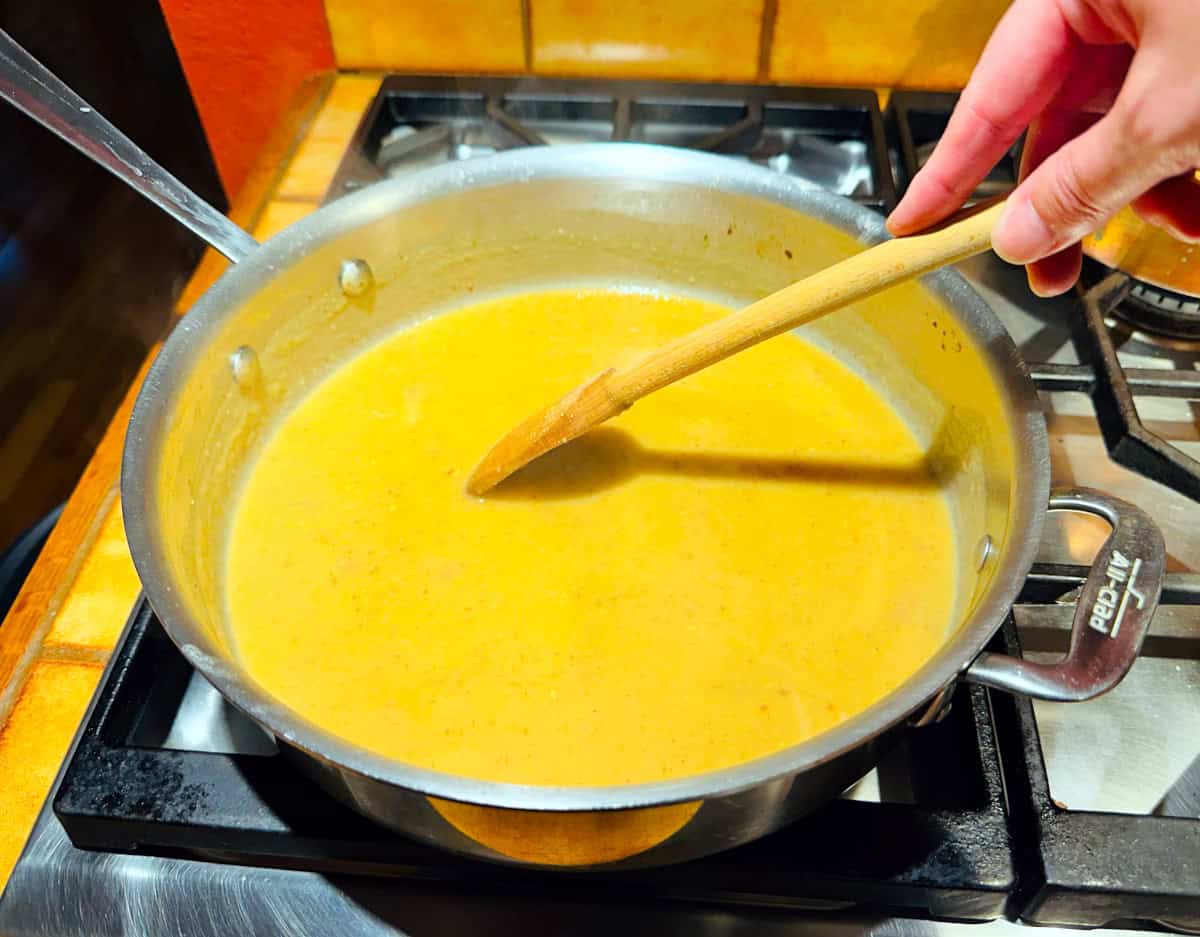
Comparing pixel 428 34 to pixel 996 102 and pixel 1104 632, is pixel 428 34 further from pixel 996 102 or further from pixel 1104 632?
pixel 1104 632

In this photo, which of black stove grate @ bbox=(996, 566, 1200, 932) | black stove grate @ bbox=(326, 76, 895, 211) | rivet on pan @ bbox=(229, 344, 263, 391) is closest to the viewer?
black stove grate @ bbox=(996, 566, 1200, 932)

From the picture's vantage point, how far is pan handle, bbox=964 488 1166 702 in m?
0.59

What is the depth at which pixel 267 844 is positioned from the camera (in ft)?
2.28

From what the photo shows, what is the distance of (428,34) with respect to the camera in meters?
1.32

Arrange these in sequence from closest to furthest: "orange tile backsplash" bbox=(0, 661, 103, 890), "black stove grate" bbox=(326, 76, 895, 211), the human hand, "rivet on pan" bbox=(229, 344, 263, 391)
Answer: the human hand
"orange tile backsplash" bbox=(0, 661, 103, 890)
"rivet on pan" bbox=(229, 344, 263, 391)
"black stove grate" bbox=(326, 76, 895, 211)

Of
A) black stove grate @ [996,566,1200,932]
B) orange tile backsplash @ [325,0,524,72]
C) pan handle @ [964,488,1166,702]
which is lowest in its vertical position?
black stove grate @ [996,566,1200,932]

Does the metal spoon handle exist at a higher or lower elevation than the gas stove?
higher

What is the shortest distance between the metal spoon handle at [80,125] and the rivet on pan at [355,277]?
20cm

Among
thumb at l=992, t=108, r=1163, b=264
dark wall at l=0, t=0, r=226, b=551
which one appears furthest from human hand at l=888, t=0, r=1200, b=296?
dark wall at l=0, t=0, r=226, b=551

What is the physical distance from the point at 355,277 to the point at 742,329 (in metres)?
0.47

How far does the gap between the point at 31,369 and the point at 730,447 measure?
1.02 metres

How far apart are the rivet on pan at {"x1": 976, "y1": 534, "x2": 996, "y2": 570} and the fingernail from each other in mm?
254

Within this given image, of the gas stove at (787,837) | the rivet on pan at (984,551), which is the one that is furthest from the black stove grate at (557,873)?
the rivet on pan at (984,551)

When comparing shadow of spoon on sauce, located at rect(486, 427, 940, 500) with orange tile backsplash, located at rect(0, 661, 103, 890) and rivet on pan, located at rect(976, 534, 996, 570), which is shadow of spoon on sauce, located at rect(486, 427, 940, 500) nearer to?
rivet on pan, located at rect(976, 534, 996, 570)
